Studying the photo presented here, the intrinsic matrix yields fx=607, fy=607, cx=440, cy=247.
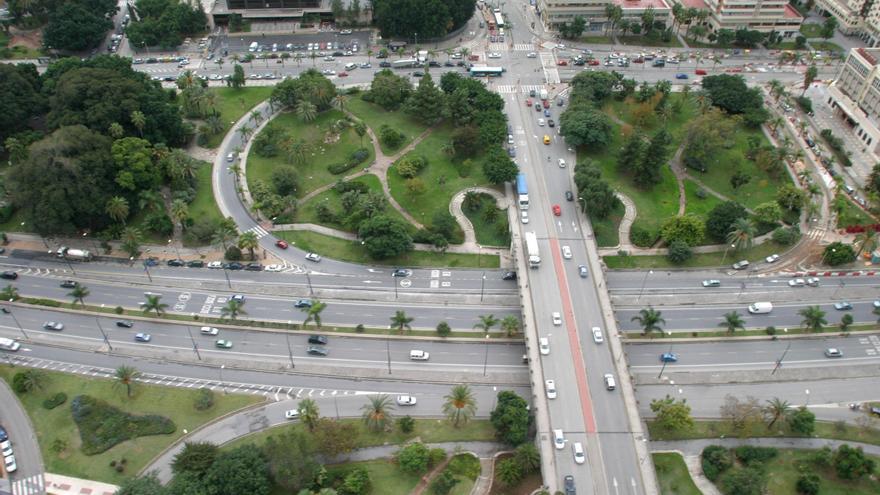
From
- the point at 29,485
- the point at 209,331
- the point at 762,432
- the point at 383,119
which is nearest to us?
the point at 29,485

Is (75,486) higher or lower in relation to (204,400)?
lower

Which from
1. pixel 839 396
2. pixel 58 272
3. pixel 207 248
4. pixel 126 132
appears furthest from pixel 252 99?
pixel 839 396

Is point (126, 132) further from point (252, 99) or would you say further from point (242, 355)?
point (242, 355)

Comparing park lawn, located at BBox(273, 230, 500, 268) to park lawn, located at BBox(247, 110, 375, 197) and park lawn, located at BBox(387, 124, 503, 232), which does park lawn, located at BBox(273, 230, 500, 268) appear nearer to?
park lawn, located at BBox(387, 124, 503, 232)

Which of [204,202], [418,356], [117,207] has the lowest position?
[418,356]

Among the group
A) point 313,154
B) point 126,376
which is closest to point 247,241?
point 126,376

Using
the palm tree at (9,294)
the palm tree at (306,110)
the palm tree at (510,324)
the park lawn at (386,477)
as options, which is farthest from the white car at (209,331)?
the palm tree at (306,110)

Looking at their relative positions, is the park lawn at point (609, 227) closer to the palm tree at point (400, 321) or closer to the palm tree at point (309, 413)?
the palm tree at point (400, 321)

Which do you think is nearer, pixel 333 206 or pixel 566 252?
pixel 566 252

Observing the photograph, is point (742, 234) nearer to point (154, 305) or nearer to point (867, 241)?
point (867, 241)
